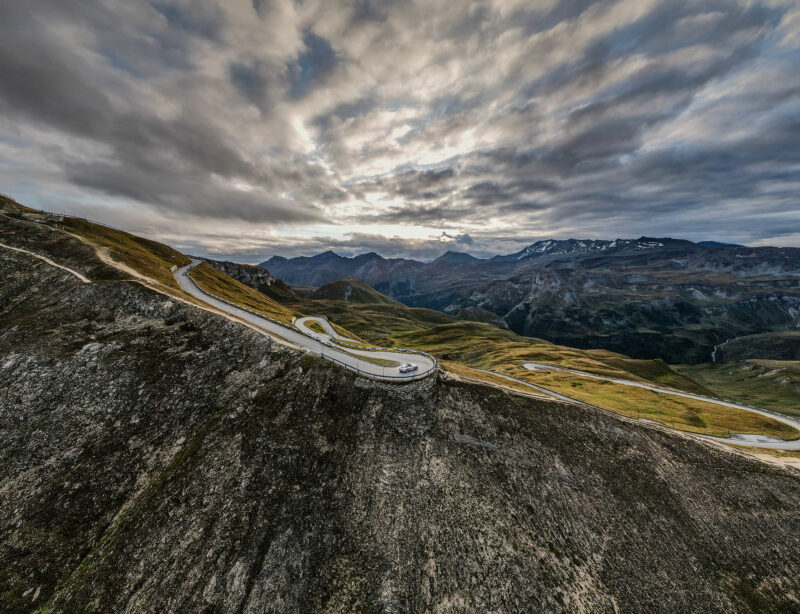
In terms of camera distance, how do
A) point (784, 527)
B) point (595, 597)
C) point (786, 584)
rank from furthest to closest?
point (784, 527) < point (786, 584) < point (595, 597)

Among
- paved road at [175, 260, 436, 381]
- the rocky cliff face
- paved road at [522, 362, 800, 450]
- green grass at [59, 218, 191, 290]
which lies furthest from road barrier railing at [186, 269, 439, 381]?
paved road at [522, 362, 800, 450]

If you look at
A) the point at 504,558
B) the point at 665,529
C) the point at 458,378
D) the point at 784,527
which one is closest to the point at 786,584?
the point at 784,527

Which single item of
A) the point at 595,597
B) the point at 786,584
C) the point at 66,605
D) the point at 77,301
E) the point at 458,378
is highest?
the point at 77,301

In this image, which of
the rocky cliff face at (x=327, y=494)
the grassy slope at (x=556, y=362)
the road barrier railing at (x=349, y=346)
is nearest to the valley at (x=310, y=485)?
the rocky cliff face at (x=327, y=494)

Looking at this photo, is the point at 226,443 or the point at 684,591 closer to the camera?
the point at 684,591

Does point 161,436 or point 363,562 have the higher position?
point 161,436

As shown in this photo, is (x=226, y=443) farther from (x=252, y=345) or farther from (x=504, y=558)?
(x=504, y=558)

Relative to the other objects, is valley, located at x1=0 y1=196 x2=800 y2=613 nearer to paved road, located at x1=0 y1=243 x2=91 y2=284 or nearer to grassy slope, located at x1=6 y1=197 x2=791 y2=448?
paved road, located at x1=0 y1=243 x2=91 y2=284

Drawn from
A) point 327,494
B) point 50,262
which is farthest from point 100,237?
point 327,494
